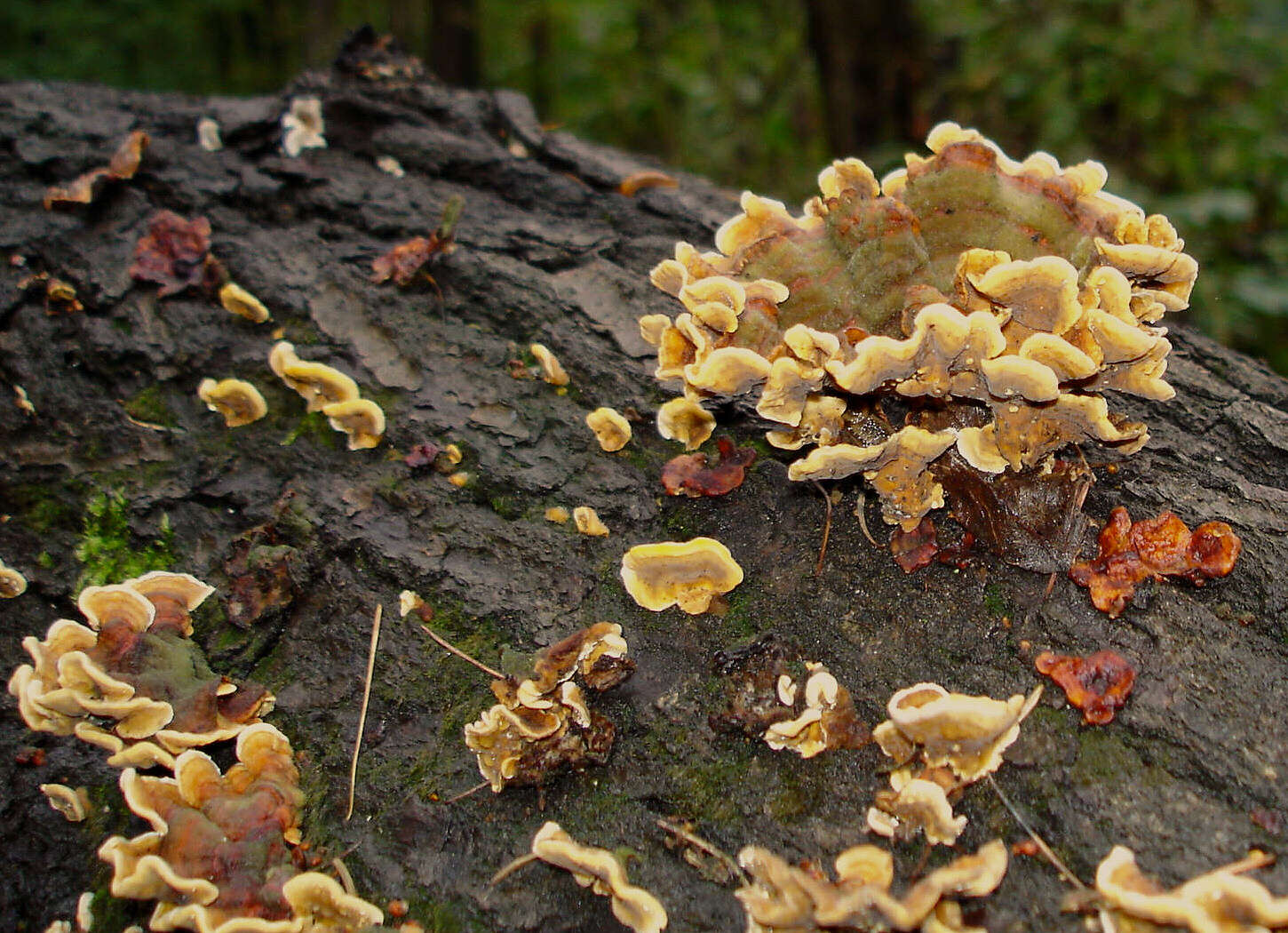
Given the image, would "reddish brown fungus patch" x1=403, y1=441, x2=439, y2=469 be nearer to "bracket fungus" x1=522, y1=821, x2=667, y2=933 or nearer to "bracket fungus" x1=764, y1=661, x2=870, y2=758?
"bracket fungus" x1=522, y1=821, x2=667, y2=933

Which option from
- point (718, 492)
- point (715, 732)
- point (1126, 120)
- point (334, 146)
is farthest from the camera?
point (1126, 120)

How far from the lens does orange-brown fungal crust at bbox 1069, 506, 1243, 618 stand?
9.29 feet

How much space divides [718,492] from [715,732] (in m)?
0.93

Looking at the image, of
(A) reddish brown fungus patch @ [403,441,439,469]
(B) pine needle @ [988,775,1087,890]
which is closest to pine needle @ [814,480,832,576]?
(B) pine needle @ [988,775,1087,890]

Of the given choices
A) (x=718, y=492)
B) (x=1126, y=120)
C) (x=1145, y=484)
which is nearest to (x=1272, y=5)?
(x=1126, y=120)

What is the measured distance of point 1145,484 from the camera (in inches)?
122

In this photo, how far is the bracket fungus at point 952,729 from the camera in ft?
7.59

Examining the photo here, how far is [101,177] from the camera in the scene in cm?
443

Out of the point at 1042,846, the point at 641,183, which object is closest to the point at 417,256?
the point at 641,183

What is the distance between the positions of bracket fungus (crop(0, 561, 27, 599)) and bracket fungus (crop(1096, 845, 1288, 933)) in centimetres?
399

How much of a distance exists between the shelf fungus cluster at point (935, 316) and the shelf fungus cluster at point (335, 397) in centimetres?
139

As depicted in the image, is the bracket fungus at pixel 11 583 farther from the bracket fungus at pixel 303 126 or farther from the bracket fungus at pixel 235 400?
the bracket fungus at pixel 303 126

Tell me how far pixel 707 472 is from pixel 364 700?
154cm

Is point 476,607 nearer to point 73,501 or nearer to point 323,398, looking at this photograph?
point 323,398
